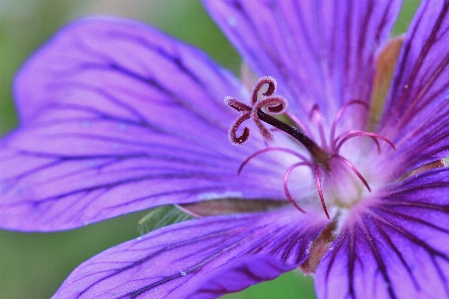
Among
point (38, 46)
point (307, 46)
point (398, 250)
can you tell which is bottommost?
point (398, 250)

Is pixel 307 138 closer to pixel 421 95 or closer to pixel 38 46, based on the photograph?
pixel 421 95

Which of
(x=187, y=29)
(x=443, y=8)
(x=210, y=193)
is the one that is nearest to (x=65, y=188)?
(x=210, y=193)

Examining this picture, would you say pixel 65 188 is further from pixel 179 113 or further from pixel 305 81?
pixel 305 81

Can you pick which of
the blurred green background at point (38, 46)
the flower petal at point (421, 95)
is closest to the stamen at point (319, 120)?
the flower petal at point (421, 95)

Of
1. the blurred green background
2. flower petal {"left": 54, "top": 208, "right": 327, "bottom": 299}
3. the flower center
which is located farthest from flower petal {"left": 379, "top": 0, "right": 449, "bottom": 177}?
the blurred green background

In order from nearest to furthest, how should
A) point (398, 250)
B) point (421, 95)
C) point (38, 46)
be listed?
1. point (398, 250)
2. point (421, 95)
3. point (38, 46)

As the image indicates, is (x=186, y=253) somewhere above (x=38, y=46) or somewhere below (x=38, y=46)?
below

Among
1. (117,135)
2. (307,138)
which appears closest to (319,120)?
(307,138)

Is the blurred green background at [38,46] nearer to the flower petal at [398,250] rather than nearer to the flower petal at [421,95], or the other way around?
the flower petal at [421,95]

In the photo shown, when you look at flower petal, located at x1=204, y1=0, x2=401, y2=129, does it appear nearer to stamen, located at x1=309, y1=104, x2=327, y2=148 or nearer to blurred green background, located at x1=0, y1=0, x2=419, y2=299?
stamen, located at x1=309, y1=104, x2=327, y2=148
